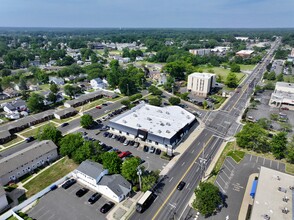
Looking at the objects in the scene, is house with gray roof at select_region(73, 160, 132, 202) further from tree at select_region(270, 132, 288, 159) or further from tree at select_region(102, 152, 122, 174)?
tree at select_region(270, 132, 288, 159)

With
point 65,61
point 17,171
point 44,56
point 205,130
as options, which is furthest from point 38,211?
point 44,56

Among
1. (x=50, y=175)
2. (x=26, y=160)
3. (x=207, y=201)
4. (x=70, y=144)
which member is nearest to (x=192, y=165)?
(x=207, y=201)

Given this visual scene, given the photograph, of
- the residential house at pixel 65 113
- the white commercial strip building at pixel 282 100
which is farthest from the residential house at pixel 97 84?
the white commercial strip building at pixel 282 100

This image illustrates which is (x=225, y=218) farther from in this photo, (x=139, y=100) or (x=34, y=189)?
(x=139, y=100)

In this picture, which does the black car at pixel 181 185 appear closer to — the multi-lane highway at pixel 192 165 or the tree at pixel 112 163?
the multi-lane highway at pixel 192 165

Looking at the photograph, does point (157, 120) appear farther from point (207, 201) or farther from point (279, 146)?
point (207, 201)

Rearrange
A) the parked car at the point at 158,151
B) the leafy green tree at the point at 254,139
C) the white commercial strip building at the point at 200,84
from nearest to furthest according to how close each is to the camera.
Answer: the parked car at the point at 158,151 → the leafy green tree at the point at 254,139 → the white commercial strip building at the point at 200,84
